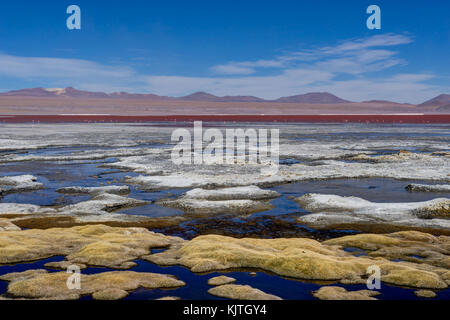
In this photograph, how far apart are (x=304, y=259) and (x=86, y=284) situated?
4048 millimetres

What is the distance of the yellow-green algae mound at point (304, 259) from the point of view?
8.17 meters

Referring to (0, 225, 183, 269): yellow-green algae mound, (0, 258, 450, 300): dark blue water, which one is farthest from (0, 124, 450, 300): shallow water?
Answer: (0, 225, 183, 269): yellow-green algae mound

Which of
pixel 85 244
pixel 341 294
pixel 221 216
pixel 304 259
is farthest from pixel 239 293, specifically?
pixel 221 216

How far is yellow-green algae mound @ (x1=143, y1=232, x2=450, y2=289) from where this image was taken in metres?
8.17

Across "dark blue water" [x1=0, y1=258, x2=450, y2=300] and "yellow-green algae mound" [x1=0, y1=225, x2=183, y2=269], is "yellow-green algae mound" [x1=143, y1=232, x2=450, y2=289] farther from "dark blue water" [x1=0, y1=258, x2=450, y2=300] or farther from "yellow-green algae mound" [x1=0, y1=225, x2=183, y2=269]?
"yellow-green algae mound" [x1=0, y1=225, x2=183, y2=269]

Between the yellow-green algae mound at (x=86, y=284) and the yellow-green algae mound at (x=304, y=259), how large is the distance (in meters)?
0.92

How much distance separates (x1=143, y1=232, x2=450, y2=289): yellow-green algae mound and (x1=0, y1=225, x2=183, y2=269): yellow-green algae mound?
53 centimetres

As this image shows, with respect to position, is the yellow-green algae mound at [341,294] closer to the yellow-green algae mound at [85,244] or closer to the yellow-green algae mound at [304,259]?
the yellow-green algae mound at [304,259]

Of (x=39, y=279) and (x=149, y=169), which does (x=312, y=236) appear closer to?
(x=39, y=279)

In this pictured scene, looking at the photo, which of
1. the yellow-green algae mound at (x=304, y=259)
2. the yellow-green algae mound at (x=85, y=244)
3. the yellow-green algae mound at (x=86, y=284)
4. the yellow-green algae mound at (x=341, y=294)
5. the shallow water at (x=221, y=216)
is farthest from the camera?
the yellow-green algae mound at (x=85, y=244)

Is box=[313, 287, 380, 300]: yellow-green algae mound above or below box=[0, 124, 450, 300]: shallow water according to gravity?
below

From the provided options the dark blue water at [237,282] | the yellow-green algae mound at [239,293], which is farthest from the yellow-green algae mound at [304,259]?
the yellow-green algae mound at [239,293]
